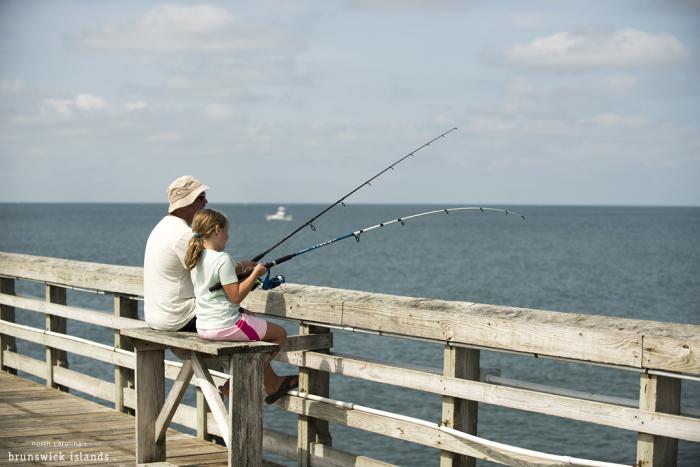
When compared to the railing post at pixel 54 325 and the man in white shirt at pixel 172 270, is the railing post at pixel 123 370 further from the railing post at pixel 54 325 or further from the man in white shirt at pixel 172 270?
the man in white shirt at pixel 172 270

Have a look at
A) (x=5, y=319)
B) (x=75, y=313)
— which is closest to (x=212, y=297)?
(x=75, y=313)

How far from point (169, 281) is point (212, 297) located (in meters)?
0.35

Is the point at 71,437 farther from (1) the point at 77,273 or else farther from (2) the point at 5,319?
(2) the point at 5,319

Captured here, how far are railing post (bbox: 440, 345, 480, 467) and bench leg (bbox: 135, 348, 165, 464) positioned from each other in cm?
143

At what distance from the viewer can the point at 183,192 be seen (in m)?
4.36

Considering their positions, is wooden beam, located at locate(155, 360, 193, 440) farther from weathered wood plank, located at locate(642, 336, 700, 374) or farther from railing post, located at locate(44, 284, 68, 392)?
railing post, located at locate(44, 284, 68, 392)

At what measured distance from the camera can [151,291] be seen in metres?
4.36

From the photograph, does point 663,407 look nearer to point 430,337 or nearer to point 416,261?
Answer: point 430,337

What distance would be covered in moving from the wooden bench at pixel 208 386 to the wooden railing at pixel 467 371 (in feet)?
0.82

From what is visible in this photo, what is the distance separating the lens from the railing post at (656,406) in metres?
3.12

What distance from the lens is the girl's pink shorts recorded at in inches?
159

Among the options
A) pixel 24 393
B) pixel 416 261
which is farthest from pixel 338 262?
pixel 24 393

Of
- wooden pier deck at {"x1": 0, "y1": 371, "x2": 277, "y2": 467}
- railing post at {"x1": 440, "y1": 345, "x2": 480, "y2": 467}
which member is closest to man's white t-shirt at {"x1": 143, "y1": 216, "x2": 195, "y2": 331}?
wooden pier deck at {"x1": 0, "y1": 371, "x2": 277, "y2": 467}

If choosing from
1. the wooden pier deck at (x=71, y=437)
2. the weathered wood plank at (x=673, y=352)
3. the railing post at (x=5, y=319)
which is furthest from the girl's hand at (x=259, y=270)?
the railing post at (x=5, y=319)
